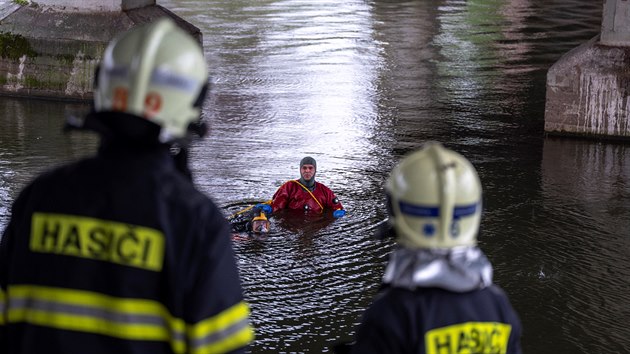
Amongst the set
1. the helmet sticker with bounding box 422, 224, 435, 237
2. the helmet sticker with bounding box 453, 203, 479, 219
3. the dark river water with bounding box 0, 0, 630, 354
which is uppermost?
the helmet sticker with bounding box 453, 203, 479, 219

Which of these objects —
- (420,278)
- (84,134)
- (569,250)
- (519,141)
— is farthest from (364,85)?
(420,278)

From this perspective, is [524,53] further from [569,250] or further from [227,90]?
[569,250]

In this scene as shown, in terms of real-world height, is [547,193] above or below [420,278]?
below

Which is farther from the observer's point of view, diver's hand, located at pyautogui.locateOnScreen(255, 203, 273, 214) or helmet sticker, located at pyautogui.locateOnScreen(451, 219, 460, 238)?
diver's hand, located at pyautogui.locateOnScreen(255, 203, 273, 214)

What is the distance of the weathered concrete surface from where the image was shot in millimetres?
13031

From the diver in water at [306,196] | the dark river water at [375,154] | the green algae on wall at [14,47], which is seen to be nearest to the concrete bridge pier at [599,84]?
the dark river water at [375,154]

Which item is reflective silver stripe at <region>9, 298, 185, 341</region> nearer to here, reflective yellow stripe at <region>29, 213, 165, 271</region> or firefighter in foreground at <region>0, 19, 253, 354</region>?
firefighter in foreground at <region>0, 19, 253, 354</region>

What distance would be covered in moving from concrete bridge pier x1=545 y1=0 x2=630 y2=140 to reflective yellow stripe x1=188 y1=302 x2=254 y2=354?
10.9m

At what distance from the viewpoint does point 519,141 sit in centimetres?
1300

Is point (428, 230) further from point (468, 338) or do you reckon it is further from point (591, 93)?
point (591, 93)

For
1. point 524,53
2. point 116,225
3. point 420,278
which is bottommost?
point 524,53

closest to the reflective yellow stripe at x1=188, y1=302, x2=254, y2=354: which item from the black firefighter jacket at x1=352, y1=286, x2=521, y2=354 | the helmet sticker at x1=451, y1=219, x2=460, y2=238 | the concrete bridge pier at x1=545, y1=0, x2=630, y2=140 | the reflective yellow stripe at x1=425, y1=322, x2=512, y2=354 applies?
the black firefighter jacket at x1=352, y1=286, x2=521, y2=354

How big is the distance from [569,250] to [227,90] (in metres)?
8.00

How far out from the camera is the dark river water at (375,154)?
7555 mm
